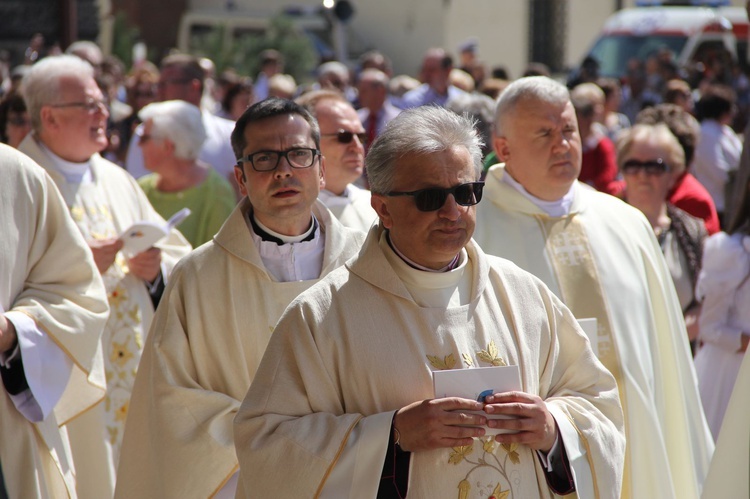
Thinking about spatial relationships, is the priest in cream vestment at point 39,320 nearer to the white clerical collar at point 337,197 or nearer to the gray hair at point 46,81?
the gray hair at point 46,81

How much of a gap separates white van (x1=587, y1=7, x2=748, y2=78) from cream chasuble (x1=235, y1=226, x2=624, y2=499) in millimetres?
16857

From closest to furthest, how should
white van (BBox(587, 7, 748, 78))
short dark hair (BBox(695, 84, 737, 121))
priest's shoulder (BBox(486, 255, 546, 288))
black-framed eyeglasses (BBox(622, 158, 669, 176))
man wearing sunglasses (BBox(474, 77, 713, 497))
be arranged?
1. priest's shoulder (BBox(486, 255, 546, 288))
2. man wearing sunglasses (BBox(474, 77, 713, 497))
3. black-framed eyeglasses (BBox(622, 158, 669, 176))
4. short dark hair (BBox(695, 84, 737, 121))
5. white van (BBox(587, 7, 748, 78))

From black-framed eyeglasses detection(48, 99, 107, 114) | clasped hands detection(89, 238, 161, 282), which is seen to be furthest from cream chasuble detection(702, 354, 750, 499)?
black-framed eyeglasses detection(48, 99, 107, 114)

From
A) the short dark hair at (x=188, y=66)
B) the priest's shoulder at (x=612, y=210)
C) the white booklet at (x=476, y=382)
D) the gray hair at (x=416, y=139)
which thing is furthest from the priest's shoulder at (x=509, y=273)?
the short dark hair at (x=188, y=66)

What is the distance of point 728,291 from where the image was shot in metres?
5.48

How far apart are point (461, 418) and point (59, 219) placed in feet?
6.83

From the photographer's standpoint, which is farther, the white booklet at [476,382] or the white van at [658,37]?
the white van at [658,37]

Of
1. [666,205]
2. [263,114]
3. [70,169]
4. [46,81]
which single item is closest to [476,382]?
[263,114]

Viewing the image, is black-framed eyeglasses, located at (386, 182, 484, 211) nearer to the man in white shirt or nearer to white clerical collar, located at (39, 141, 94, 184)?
white clerical collar, located at (39, 141, 94, 184)

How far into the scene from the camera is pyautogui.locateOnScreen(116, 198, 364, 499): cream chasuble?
3830mm

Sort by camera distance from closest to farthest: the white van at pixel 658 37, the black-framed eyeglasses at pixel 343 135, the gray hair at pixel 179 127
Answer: the black-framed eyeglasses at pixel 343 135 → the gray hair at pixel 179 127 → the white van at pixel 658 37

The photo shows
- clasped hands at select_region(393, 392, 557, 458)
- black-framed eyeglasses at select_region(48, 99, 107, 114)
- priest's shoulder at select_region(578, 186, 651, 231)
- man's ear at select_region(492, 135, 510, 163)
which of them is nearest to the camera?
clasped hands at select_region(393, 392, 557, 458)

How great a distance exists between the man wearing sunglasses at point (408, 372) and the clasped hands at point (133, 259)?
2186mm

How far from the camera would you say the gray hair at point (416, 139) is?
9.97ft
